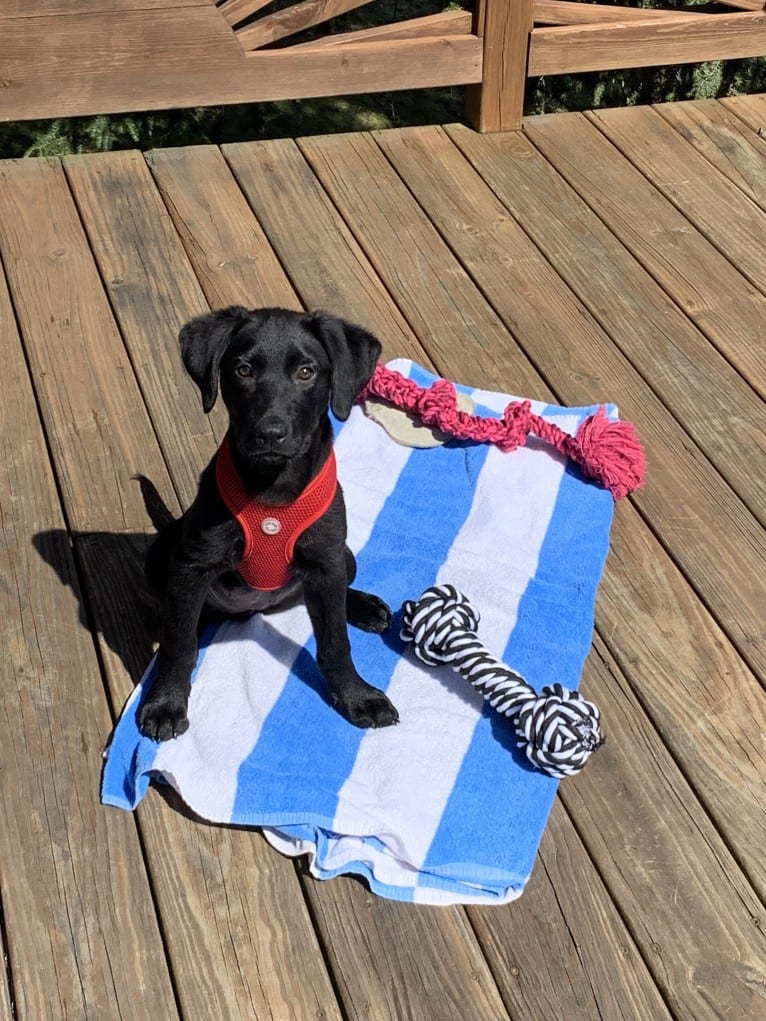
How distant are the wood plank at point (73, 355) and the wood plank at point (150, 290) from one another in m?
0.05

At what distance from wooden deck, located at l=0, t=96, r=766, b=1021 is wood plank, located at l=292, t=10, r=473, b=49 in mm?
395

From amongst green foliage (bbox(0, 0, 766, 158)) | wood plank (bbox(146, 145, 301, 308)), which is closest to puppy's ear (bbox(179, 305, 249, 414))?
wood plank (bbox(146, 145, 301, 308))

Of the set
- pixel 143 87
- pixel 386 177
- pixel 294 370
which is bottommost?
pixel 386 177

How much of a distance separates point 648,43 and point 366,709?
3.60 meters

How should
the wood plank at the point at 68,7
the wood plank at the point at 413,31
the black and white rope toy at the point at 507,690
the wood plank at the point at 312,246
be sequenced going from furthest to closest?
the wood plank at the point at 413,31 → the wood plank at the point at 68,7 → the wood plank at the point at 312,246 → the black and white rope toy at the point at 507,690

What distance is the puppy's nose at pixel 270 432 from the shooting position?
95.3 inches

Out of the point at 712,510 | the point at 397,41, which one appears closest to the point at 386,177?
the point at 397,41

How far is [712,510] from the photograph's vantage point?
344cm

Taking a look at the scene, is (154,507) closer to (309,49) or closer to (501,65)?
(309,49)

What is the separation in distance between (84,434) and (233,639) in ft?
3.17

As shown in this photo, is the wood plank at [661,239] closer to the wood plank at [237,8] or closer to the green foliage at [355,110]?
the green foliage at [355,110]

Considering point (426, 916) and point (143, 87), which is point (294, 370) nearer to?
point (426, 916)

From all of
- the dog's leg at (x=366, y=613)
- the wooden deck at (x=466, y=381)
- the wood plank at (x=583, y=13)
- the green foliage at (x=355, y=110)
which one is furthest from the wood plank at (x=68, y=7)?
the dog's leg at (x=366, y=613)

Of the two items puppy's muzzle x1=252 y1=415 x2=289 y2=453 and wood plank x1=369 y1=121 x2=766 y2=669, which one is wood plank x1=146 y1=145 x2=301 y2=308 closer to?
wood plank x1=369 y1=121 x2=766 y2=669
